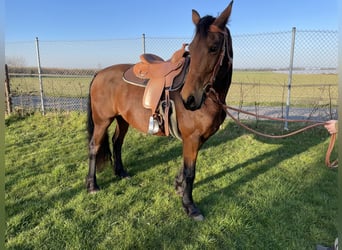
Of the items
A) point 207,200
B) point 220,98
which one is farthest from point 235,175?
point 220,98

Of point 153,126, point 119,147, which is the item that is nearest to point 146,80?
point 153,126

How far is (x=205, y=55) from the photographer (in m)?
2.06

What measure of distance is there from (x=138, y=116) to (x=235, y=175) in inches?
66.6

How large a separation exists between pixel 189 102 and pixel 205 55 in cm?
40

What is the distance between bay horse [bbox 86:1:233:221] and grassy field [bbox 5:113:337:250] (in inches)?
10.5

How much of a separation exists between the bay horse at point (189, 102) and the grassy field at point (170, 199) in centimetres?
27

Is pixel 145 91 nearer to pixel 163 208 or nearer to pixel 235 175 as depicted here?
pixel 163 208

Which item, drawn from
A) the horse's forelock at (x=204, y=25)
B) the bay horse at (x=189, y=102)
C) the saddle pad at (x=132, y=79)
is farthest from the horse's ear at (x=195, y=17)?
the saddle pad at (x=132, y=79)

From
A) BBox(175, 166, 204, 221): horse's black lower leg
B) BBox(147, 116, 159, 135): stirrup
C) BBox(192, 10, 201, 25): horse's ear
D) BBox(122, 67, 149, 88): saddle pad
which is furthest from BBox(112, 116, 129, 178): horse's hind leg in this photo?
BBox(192, 10, 201, 25): horse's ear

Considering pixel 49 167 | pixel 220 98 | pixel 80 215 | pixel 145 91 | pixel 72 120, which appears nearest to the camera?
pixel 220 98

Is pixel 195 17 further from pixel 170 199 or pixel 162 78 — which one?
pixel 170 199

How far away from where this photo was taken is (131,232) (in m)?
2.51

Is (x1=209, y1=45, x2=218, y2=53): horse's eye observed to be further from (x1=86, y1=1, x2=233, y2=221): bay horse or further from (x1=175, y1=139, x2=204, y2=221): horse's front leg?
(x1=175, y1=139, x2=204, y2=221): horse's front leg

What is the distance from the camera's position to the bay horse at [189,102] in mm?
2098
